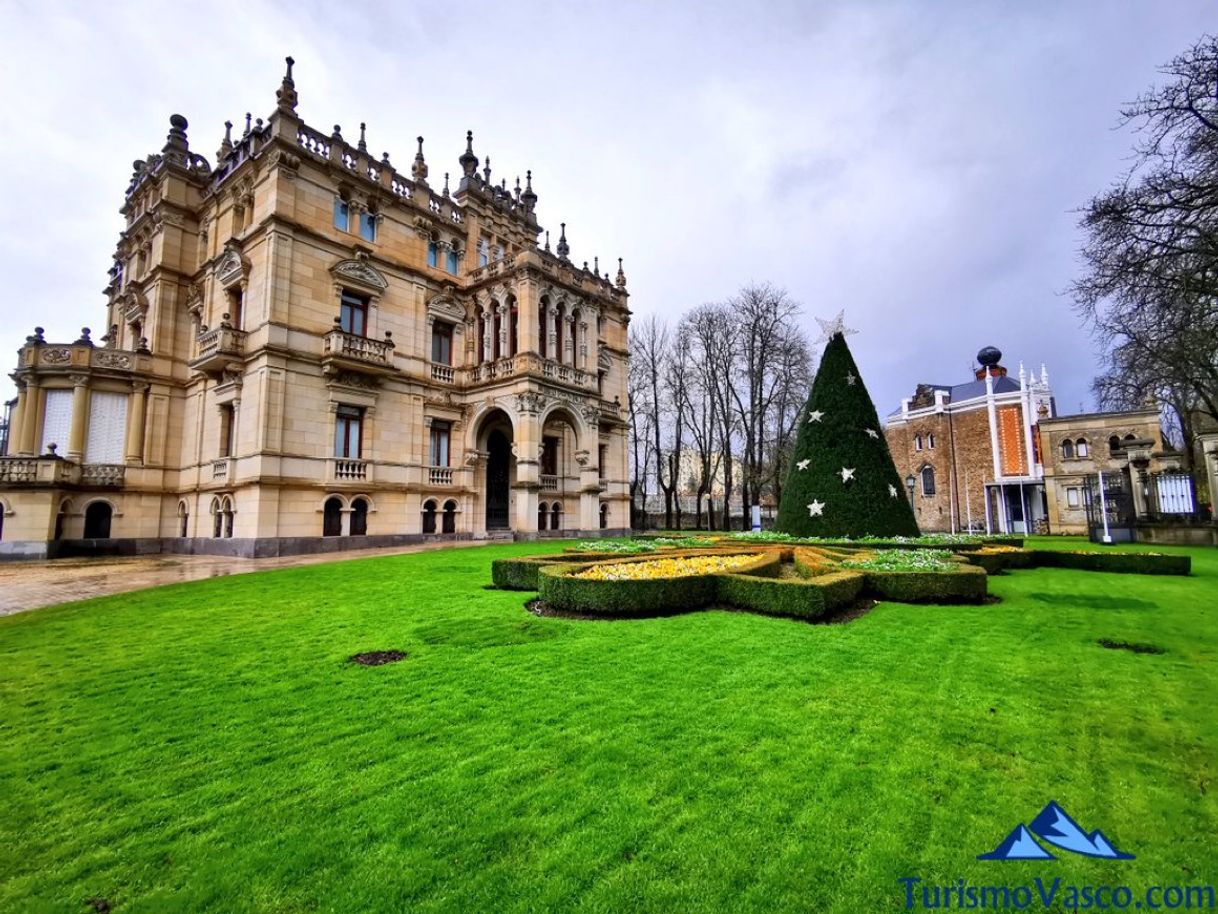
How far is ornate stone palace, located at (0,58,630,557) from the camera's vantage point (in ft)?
68.4

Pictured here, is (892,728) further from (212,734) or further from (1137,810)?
(212,734)

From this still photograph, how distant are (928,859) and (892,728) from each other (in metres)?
1.59

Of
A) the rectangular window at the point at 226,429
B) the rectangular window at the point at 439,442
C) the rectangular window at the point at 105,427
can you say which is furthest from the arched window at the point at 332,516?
the rectangular window at the point at 105,427

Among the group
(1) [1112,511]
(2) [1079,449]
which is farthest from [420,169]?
(2) [1079,449]

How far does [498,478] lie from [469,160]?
56.5ft

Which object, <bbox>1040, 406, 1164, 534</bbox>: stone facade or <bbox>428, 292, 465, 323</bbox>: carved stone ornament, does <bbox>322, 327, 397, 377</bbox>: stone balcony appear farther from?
<bbox>1040, 406, 1164, 534</bbox>: stone facade

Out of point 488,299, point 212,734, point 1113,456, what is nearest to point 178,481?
point 488,299

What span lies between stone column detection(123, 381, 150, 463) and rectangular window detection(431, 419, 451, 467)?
12.5 meters

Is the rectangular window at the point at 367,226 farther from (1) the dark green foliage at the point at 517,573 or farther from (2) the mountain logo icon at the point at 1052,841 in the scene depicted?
(2) the mountain logo icon at the point at 1052,841

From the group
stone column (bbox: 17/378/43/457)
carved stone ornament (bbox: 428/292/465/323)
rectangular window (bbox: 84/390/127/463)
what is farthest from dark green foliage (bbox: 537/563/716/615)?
stone column (bbox: 17/378/43/457)

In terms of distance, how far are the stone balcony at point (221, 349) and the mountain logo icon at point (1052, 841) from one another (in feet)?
82.7

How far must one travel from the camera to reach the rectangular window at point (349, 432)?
73.9 feet

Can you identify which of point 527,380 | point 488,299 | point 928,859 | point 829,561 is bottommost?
point 928,859

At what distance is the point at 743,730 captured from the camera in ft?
13.9
